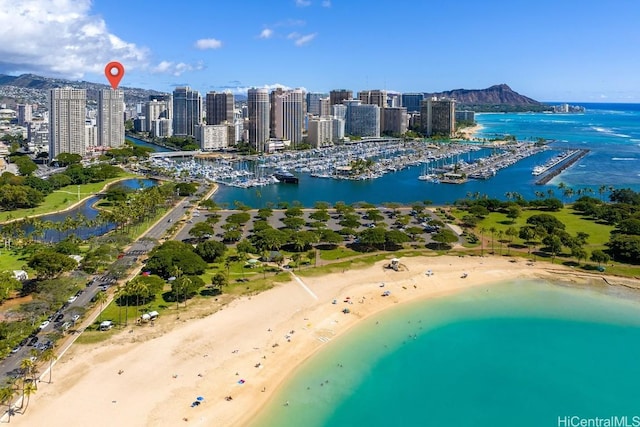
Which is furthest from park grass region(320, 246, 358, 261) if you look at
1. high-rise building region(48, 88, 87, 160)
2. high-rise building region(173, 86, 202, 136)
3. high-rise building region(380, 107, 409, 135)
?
high-rise building region(380, 107, 409, 135)

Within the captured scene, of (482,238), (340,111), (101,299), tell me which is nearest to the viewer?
(101,299)

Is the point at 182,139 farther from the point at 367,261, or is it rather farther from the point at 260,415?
the point at 260,415

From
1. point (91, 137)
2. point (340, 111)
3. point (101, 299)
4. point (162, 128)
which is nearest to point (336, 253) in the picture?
point (101, 299)

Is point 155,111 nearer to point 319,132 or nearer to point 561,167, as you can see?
point 319,132

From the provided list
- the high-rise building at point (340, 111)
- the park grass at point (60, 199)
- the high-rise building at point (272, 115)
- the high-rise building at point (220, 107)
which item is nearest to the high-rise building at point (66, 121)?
the park grass at point (60, 199)

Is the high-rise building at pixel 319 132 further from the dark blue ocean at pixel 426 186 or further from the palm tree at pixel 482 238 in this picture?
the palm tree at pixel 482 238

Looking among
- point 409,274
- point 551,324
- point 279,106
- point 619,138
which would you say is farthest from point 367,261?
point 619,138
